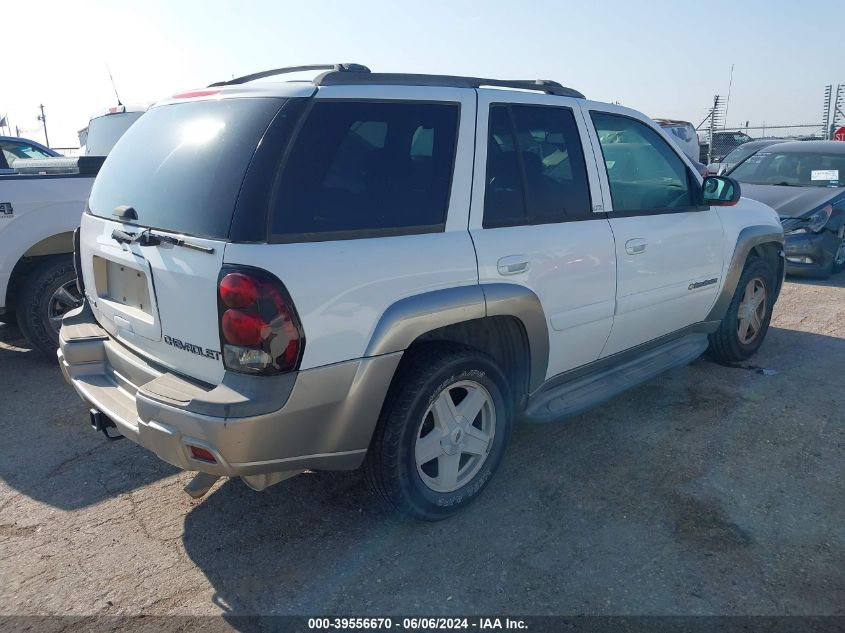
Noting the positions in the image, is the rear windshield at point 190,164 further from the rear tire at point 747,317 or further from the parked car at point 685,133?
the parked car at point 685,133

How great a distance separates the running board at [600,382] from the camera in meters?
3.54

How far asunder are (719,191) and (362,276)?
9.14ft

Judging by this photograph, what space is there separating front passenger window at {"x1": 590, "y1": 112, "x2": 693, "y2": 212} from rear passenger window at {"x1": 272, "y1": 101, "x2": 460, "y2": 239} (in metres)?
1.18

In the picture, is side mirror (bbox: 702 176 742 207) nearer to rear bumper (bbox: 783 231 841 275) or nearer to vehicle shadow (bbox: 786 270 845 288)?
rear bumper (bbox: 783 231 841 275)

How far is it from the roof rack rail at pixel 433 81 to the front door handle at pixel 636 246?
84cm

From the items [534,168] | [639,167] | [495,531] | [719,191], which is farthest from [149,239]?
[719,191]

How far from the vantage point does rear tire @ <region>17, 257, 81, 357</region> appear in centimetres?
518

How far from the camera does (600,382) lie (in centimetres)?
387

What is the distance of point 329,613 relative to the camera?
262 cm

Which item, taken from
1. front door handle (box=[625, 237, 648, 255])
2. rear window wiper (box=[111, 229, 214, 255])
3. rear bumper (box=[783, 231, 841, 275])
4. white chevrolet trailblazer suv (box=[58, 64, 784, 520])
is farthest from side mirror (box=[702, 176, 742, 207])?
rear bumper (box=[783, 231, 841, 275])

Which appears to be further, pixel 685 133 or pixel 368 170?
pixel 685 133

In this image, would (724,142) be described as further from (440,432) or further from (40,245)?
(440,432)

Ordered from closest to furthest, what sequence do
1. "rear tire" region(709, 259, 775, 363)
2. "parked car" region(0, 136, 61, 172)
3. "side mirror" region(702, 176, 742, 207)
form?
"side mirror" region(702, 176, 742, 207)
"rear tire" region(709, 259, 775, 363)
"parked car" region(0, 136, 61, 172)

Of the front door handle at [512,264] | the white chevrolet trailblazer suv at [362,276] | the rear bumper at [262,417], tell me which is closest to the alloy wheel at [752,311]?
the white chevrolet trailblazer suv at [362,276]
